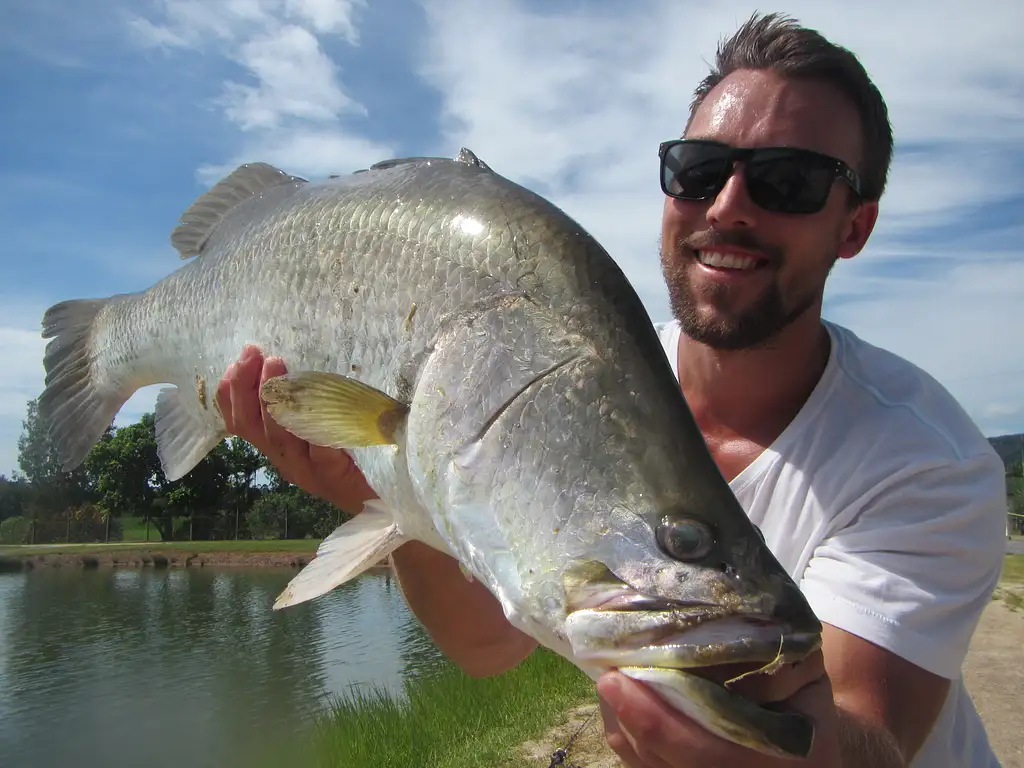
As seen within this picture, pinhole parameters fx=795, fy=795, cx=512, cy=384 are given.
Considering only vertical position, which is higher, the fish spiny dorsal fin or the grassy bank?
the fish spiny dorsal fin

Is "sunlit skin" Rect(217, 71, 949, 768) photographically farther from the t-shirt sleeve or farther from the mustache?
the t-shirt sleeve

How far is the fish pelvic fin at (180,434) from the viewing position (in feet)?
11.0

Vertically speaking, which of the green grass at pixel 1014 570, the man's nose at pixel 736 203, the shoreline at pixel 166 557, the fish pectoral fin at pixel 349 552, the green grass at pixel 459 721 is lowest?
the green grass at pixel 1014 570

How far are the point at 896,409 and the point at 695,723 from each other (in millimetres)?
1760

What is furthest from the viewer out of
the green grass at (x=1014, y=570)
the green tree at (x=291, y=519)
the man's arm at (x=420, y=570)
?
the green tree at (x=291, y=519)

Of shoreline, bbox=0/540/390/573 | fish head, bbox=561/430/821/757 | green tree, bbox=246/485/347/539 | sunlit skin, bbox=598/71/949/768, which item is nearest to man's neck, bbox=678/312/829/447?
sunlit skin, bbox=598/71/949/768

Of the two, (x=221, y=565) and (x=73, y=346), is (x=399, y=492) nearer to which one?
(x=73, y=346)

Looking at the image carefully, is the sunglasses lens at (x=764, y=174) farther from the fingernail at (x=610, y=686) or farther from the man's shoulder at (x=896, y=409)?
the fingernail at (x=610, y=686)

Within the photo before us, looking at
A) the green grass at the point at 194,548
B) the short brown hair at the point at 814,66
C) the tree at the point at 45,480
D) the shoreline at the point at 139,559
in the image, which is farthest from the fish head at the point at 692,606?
the tree at the point at 45,480

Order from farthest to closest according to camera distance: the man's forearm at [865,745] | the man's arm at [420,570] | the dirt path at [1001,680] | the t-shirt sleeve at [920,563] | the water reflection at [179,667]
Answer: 1. the water reflection at [179,667]
2. the dirt path at [1001,680]
3. the man's arm at [420,570]
4. the t-shirt sleeve at [920,563]
5. the man's forearm at [865,745]

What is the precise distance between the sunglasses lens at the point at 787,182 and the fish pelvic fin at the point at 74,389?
2997 mm

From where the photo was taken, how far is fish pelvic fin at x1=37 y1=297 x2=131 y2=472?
390 centimetres

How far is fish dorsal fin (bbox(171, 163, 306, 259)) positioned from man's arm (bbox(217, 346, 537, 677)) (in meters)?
0.91

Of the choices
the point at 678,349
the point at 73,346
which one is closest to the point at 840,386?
the point at 678,349
